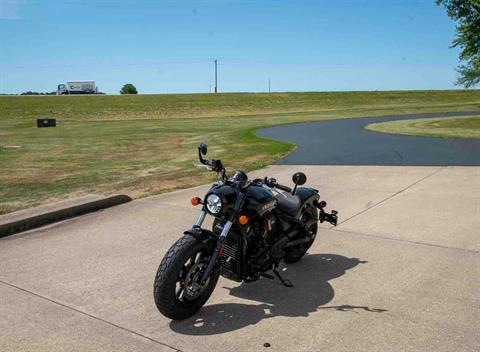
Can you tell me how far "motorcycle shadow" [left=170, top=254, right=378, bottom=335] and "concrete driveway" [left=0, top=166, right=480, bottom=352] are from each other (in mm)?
10

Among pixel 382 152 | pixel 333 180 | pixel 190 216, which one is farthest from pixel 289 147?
pixel 190 216

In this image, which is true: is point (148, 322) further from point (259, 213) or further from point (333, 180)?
point (333, 180)

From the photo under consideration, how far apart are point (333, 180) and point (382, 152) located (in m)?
4.75

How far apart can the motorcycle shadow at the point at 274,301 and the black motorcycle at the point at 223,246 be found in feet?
0.43

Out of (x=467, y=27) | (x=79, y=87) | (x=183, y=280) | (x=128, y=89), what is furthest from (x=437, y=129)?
(x=128, y=89)

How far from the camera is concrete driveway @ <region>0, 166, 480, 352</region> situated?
3527 millimetres

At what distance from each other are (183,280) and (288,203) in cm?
154

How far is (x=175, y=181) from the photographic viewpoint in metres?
9.98

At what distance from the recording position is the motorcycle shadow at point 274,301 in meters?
3.80

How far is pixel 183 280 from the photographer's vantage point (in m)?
3.79

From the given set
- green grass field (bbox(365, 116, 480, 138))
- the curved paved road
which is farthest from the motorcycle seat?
green grass field (bbox(365, 116, 480, 138))

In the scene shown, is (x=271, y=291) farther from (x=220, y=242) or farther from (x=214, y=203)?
(x=214, y=203)

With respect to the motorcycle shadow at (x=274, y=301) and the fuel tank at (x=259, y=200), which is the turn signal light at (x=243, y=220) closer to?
the fuel tank at (x=259, y=200)

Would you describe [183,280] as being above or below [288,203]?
below
